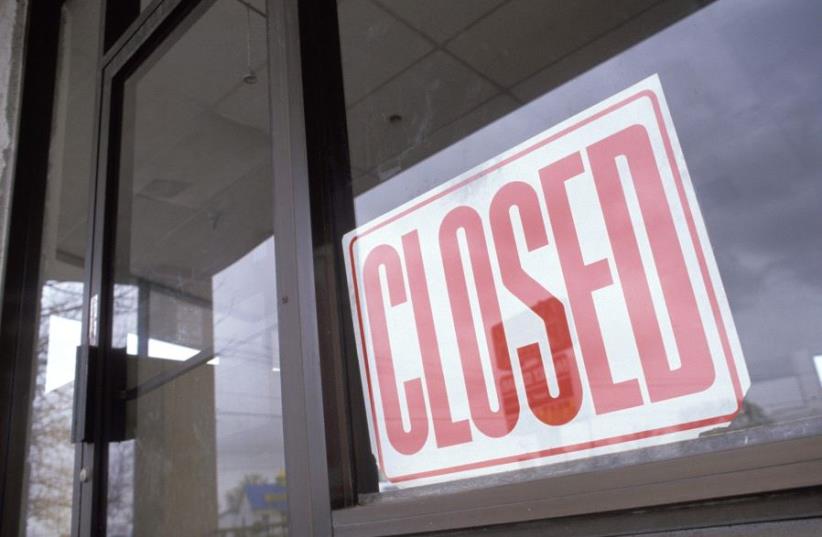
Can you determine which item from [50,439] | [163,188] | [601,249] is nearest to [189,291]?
[163,188]

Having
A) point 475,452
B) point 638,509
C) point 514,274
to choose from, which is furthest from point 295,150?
point 638,509

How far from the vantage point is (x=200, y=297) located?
150cm

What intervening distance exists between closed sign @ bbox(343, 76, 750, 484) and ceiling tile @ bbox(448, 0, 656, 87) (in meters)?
0.25

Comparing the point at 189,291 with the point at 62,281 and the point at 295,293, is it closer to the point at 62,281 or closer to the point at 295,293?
the point at 295,293

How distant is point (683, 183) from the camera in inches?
31.5

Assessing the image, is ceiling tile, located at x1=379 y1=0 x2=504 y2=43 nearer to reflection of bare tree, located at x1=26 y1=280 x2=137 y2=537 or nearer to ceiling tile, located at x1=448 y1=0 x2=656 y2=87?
ceiling tile, located at x1=448 y1=0 x2=656 y2=87

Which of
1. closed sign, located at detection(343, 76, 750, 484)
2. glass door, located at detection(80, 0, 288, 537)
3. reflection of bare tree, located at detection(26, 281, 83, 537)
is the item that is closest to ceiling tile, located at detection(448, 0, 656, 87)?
closed sign, located at detection(343, 76, 750, 484)

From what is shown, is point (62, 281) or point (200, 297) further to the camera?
point (62, 281)

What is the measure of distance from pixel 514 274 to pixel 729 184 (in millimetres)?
264

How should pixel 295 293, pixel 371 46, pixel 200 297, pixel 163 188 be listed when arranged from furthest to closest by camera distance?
1. pixel 163 188
2. pixel 200 297
3. pixel 371 46
4. pixel 295 293

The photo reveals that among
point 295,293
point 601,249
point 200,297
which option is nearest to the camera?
point 601,249

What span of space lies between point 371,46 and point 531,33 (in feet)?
1.01

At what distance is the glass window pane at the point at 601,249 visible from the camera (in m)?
0.73

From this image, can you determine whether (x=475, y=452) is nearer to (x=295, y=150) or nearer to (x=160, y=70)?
(x=295, y=150)
